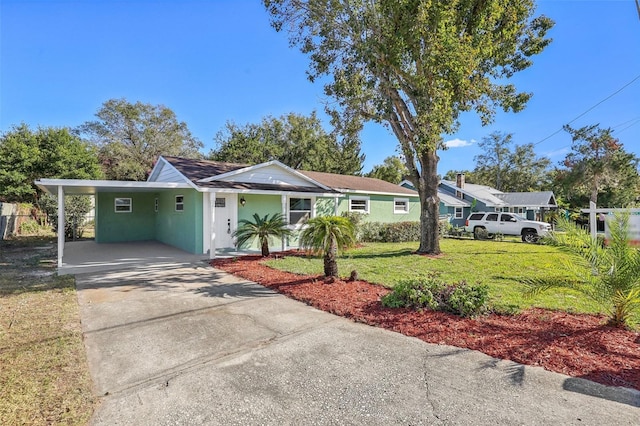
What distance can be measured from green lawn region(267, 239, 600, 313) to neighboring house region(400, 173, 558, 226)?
59.8 ft

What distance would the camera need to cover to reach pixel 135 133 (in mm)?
34125

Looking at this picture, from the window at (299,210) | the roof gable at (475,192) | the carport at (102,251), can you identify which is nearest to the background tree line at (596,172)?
the roof gable at (475,192)

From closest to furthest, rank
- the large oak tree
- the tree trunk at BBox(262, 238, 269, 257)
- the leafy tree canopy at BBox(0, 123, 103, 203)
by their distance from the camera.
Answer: the large oak tree, the tree trunk at BBox(262, 238, 269, 257), the leafy tree canopy at BBox(0, 123, 103, 203)

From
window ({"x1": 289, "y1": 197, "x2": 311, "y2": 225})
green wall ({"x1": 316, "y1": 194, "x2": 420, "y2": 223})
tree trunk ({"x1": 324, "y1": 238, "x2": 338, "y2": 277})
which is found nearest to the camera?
tree trunk ({"x1": 324, "y1": 238, "x2": 338, "y2": 277})

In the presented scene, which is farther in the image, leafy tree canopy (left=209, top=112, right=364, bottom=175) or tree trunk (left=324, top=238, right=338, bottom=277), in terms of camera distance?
leafy tree canopy (left=209, top=112, right=364, bottom=175)

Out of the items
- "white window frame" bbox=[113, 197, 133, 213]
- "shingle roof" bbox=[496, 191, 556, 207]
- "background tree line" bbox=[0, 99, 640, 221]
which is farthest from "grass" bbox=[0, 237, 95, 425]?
"shingle roof" bbox=[496, 191, 556, 207]

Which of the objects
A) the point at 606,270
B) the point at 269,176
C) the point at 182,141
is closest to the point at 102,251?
the point at 269,176

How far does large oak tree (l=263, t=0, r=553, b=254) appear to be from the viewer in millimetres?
9125

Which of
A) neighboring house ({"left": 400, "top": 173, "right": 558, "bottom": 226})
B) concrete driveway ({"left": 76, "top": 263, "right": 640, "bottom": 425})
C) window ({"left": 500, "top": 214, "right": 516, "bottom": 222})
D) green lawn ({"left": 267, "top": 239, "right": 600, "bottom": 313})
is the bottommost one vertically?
concrete driveway ({"left": 76, "top": 263, "right": 640, "bottom": 425})

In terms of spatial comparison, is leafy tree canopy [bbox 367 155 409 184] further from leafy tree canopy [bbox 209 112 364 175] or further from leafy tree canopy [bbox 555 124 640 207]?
leafy tree canopy [bbox 555 124 640 207]

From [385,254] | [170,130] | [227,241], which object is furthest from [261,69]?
[170,130]

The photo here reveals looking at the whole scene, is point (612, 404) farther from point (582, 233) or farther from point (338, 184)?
point (338, 184)

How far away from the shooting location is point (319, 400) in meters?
3.08

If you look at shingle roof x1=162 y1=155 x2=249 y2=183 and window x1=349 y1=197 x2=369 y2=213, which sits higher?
shingle roof x1=162 y1=155 x2=249 y2=183
